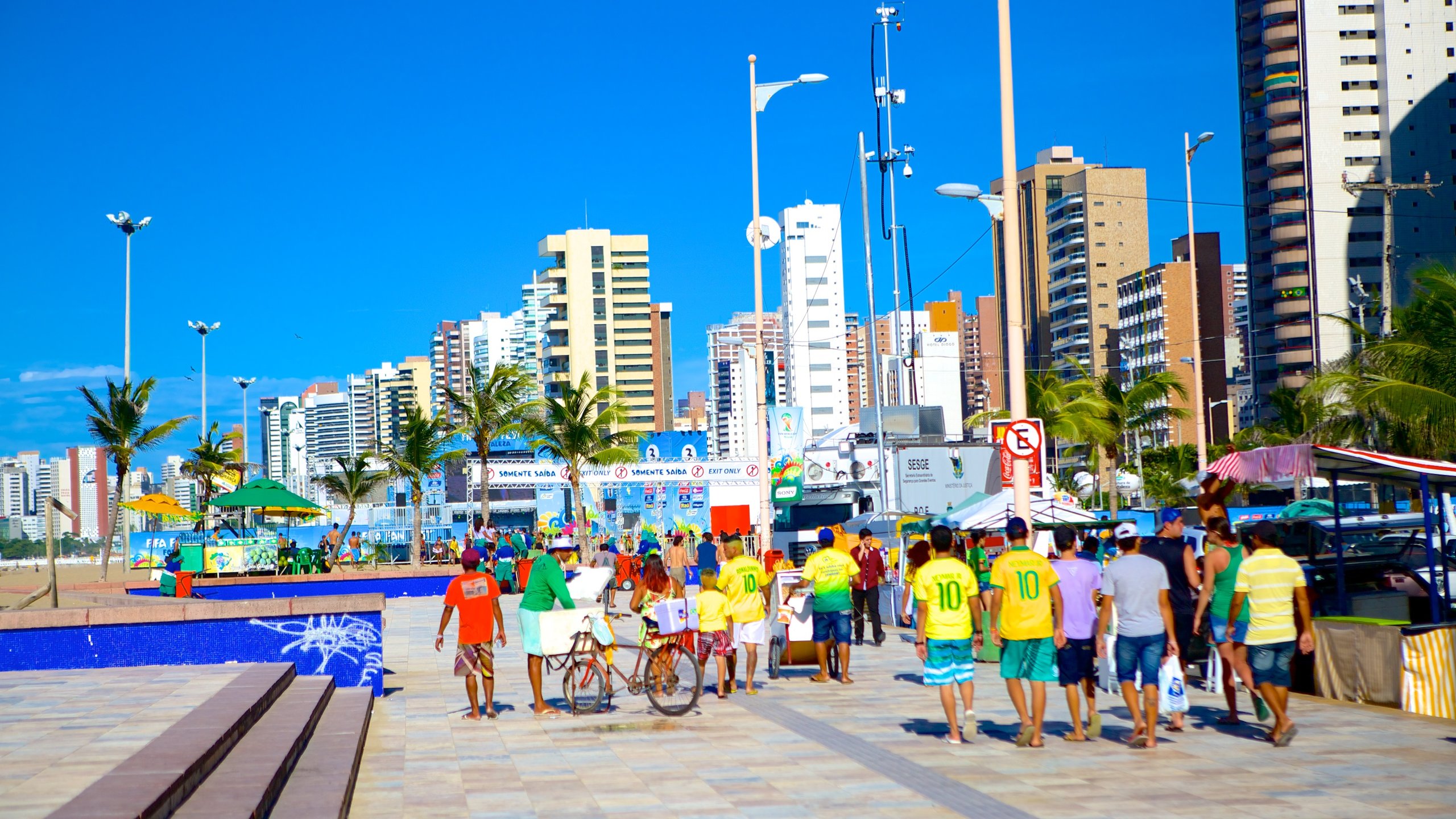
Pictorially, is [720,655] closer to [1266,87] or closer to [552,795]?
[552,795]

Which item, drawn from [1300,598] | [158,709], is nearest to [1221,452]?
[1300,598]

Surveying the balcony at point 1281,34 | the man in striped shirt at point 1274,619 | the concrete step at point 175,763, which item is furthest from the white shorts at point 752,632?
the balcony at point 1281,34

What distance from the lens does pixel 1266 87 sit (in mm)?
93500

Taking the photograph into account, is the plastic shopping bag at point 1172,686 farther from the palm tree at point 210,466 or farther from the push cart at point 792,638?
the palm tree at point 210,466

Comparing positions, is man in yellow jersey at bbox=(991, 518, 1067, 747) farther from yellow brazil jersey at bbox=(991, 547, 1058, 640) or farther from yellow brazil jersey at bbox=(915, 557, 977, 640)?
yellow brazil jersey at bbox=(915, 557, 977, 640)

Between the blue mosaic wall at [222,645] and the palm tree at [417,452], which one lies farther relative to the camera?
the palm tree at [417,452]

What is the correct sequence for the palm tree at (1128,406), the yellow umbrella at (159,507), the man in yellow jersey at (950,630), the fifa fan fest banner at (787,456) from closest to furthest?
the man in yellow jersey at (950,630) → the fifa fan fest banner at (787,456) → the yellow umbrella at (159,507) → the palm tree at (1128,406)

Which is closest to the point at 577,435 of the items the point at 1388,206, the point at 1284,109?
the point at 1388,206

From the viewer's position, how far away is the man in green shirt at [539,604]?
1195cm

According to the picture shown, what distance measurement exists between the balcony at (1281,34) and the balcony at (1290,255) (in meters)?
14.4

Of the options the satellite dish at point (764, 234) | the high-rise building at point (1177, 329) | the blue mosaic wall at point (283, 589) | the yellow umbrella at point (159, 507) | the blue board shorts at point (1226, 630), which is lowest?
the blue mosaic wall at point (283, 589)

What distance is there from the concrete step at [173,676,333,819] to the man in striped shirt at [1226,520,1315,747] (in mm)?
6793

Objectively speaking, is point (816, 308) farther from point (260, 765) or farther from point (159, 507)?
point (260, 765)

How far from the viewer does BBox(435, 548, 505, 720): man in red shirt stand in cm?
1191
